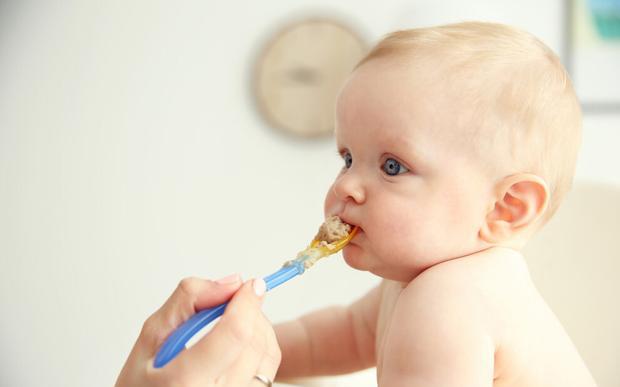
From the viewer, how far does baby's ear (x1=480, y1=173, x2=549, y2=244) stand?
2.51 feet

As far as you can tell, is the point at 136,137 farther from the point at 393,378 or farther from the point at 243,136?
the point at 393,378

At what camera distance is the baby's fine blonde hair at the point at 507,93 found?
75 cm

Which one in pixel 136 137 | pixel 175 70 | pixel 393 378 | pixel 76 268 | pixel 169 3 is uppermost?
pixel 169 3

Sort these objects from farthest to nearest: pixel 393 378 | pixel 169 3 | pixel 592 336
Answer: pixel 169 3 → pixel 592 336 → pixel 393 378

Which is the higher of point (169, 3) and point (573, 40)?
point (169, 3)

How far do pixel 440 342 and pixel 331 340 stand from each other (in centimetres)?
34

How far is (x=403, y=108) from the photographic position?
2.53 ft

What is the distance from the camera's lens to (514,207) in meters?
0.79

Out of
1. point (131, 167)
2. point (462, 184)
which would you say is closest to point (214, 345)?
point (462, 184)

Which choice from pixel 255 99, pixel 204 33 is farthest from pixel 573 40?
pixel 204 33

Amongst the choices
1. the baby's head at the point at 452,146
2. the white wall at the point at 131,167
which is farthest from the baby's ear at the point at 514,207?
the white wall at the point at 131,167

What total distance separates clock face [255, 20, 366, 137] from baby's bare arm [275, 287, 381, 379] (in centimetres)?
138

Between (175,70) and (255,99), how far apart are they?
0.28 metres

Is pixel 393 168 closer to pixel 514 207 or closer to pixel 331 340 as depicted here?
pixel 514 207
